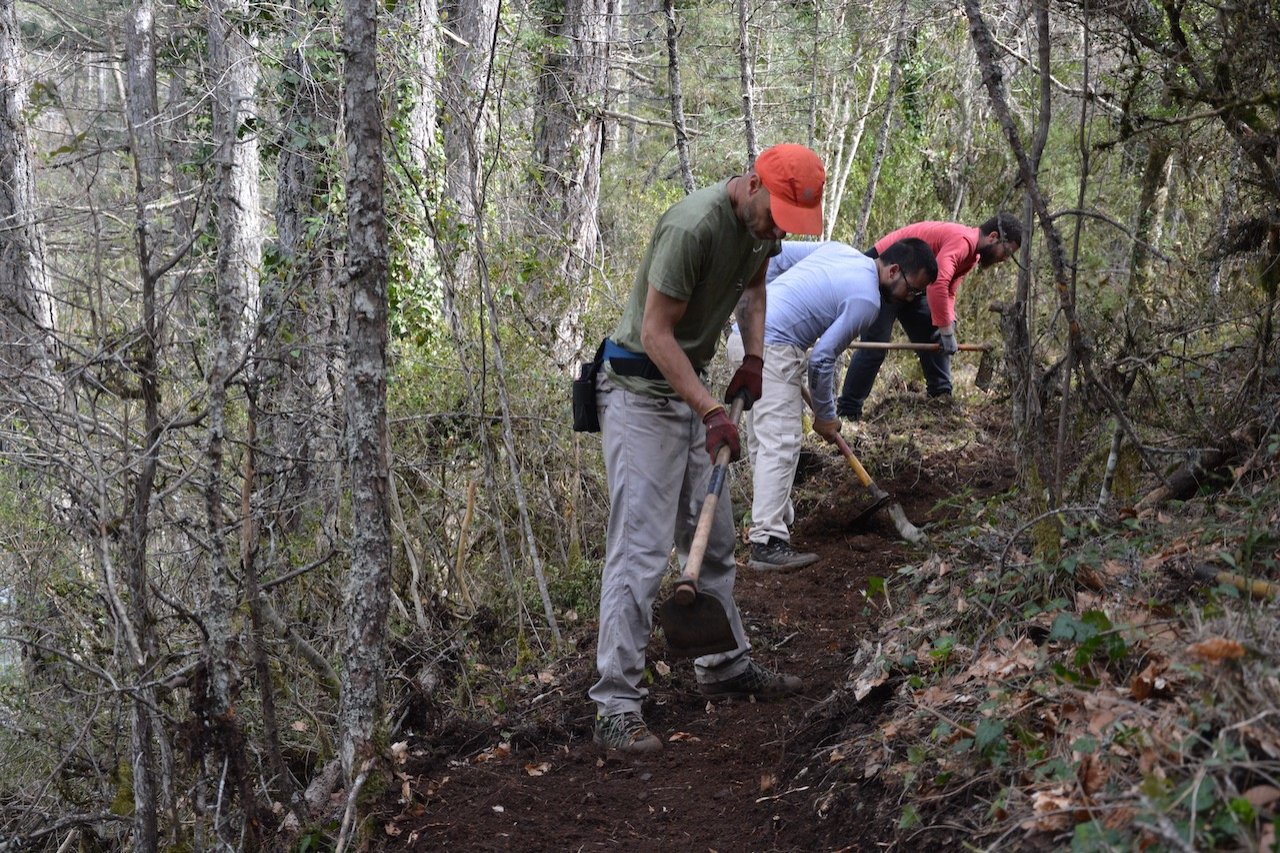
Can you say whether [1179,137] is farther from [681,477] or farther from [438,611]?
[438,611]

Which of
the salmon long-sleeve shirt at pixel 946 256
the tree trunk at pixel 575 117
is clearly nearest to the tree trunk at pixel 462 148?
the tree trunk at pixel 575 117

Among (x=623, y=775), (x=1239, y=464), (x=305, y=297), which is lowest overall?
(x=623, y=775)

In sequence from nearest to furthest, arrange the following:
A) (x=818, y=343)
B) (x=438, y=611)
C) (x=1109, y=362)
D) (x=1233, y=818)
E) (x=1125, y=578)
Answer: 1. (x=1233, y=818)
2. (x=1125, y=578)
3. (x=1109, y=362)
4. (x=438, y=611)
5. (x=818, y=343)

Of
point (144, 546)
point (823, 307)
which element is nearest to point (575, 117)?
point (823, 307)

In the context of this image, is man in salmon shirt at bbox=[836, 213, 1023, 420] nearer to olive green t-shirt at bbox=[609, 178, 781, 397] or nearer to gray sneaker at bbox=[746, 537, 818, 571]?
gray sneaker at bbox=[746, 537, 818, 571]

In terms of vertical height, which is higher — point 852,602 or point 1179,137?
point 1179,137

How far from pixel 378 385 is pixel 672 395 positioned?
1.17 m

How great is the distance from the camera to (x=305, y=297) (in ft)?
20.4

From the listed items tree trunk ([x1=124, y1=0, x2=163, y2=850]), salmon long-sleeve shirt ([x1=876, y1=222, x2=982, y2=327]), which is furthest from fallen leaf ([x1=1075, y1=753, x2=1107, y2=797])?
salmon long-sleeve shirt ([x1=876, y1=222, x2=982, y2=327])

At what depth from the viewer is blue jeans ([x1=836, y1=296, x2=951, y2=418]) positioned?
844 cm

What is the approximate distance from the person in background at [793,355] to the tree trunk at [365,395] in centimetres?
283

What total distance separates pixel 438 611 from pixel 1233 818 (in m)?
4.66

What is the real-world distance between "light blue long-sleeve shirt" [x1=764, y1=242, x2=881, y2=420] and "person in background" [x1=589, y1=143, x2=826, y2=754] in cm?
170

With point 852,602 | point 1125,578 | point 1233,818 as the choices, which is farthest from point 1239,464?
point 1233,818
